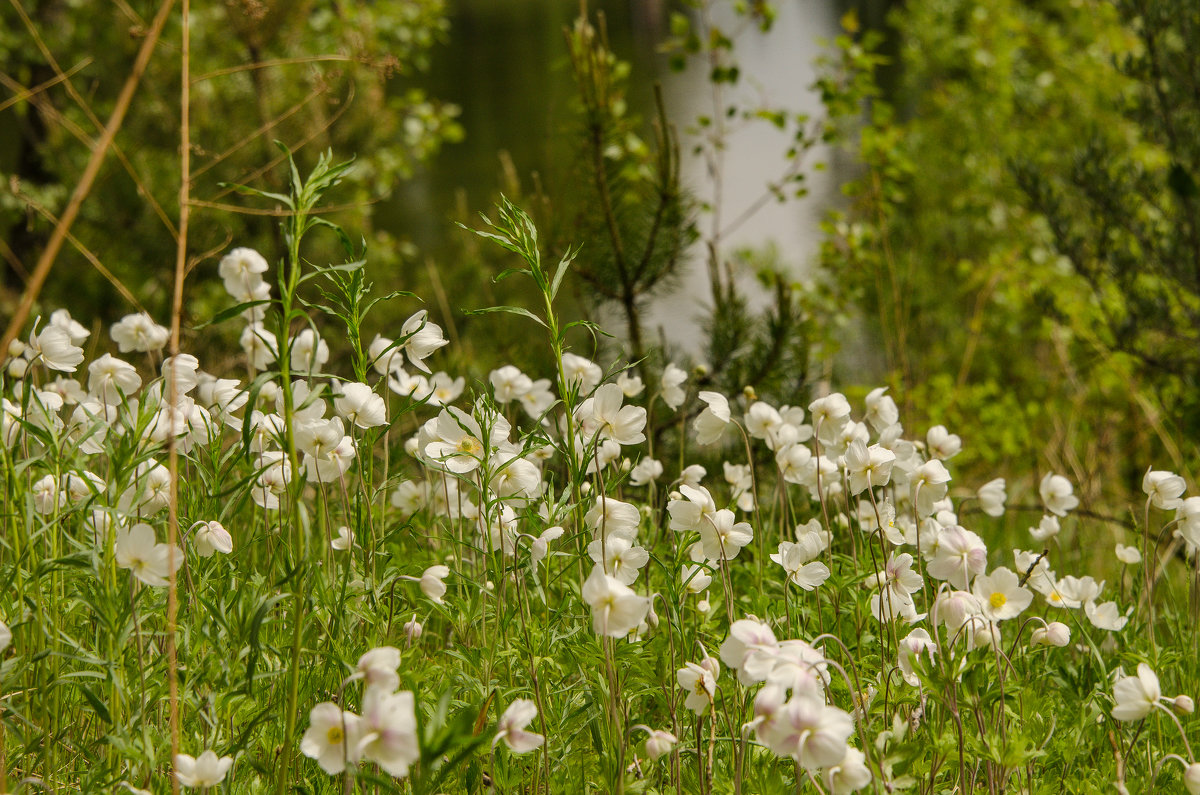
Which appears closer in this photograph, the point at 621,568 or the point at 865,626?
the point at 621,568

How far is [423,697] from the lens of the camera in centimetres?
151

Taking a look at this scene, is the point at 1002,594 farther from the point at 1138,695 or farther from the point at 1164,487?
the point at 1164,487

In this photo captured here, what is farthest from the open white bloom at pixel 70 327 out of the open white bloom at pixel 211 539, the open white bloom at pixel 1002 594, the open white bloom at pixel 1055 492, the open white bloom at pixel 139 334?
the open white bloom at pixel 1055 492

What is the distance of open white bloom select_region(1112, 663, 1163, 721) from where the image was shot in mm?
1251

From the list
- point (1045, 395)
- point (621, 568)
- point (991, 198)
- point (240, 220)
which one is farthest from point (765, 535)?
point (991, 198)

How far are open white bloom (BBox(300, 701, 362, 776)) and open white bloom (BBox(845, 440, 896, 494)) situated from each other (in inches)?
38.4

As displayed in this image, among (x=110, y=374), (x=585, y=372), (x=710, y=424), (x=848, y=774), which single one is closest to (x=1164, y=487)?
(x=710, y=424)

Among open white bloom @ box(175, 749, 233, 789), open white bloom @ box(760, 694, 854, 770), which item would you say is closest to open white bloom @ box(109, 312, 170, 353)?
open white bloom @ box(175, 749, 233, 789)

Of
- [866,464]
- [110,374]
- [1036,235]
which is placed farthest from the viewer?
[1036,235]

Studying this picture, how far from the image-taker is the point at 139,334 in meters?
2.16

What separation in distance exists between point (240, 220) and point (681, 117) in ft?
32.2

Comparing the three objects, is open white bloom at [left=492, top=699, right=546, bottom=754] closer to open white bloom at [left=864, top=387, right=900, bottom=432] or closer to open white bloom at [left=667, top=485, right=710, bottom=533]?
open white bloom at [left=667, top=485, right=710, bottom=533]

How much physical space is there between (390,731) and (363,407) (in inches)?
27.6

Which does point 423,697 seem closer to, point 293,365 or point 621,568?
point 621,568
